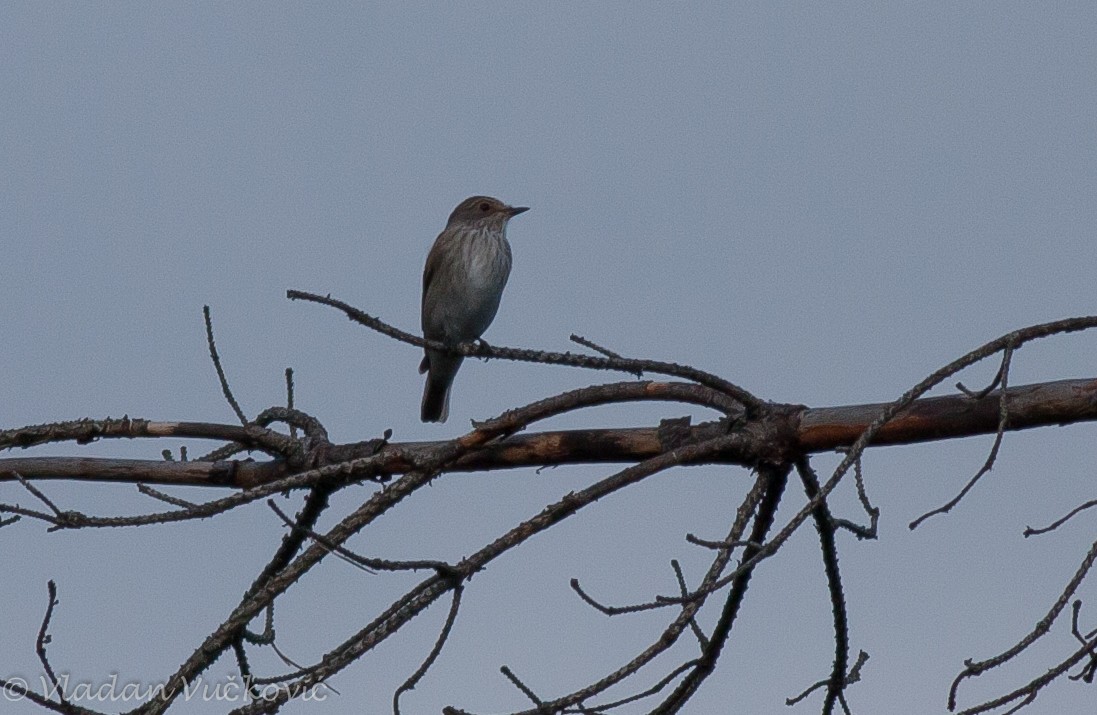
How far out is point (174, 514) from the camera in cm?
344

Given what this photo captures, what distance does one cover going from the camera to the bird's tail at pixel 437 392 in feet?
36.3

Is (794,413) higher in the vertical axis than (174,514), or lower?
higher

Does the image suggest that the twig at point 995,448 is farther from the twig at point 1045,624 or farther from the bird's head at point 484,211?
the bird's head at point 484,211

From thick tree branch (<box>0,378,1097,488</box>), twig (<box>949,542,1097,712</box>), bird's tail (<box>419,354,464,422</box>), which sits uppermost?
bird's tail (<box>419,354,464,422</box>)

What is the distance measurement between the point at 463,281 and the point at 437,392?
1337 mm

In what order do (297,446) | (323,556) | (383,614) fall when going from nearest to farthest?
(383,614) → (323,556) → (297,446)

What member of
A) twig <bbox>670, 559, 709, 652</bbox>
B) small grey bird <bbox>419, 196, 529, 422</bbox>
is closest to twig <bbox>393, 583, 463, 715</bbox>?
twig <bbox>670, 559, 709, 652</bbox>

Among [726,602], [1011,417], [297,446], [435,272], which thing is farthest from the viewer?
[435,272]

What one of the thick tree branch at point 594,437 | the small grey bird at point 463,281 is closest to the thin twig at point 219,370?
the thick tree branch at point 594,437

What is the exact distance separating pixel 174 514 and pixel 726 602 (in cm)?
168

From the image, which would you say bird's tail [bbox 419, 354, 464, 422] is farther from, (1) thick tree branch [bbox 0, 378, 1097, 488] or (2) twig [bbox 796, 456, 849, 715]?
(2) twig [bbox 796, 456, 849, 715]

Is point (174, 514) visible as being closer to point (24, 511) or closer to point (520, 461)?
point (24, 511)

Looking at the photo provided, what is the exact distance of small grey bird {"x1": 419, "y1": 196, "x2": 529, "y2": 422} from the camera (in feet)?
34.1

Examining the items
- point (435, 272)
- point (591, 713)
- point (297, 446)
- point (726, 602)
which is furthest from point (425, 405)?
point (591, 713)
